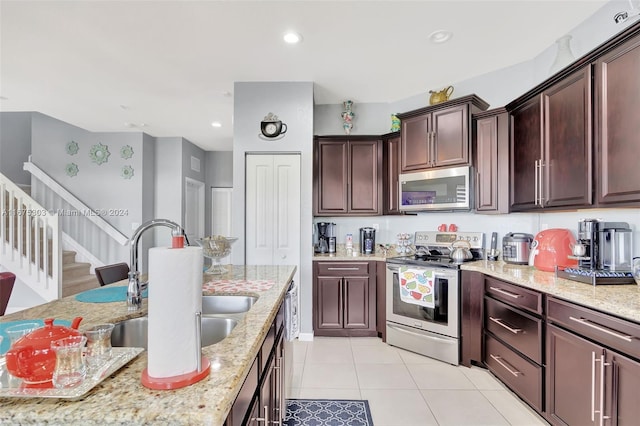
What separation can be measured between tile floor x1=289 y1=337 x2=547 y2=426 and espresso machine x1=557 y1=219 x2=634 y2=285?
102cm

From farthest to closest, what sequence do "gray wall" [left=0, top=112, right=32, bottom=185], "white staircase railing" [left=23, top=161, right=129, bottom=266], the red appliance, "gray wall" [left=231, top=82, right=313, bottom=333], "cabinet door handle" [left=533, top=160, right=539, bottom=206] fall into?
"gray wall" [left=0, top=112, right=32, bottom=185] → "white staircase railing" [left=23, top=161, right=129, bottom=266] → "gray wall" [left=231, top=82, right=313, bottom=333] → "cabinet door handle" [left=533, top=160, right=539, bottom=206] → the red appliance

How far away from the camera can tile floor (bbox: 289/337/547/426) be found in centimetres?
203

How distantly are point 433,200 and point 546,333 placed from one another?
158cm

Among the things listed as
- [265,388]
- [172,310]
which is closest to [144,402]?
[172,310]

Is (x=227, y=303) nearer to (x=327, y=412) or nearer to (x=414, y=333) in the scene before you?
(x=327, y=412)

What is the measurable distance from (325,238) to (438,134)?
172 centimetres

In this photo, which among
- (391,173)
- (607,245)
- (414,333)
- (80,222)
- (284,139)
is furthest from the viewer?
(80,222)

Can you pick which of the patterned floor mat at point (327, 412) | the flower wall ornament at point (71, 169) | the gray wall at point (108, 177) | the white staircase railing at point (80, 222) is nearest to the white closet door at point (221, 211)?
the gray wall at point (108, 177)

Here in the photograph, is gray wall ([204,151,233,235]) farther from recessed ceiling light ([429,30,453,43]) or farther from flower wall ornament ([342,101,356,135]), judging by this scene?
recessed ceiling light ([429,30,453,43])

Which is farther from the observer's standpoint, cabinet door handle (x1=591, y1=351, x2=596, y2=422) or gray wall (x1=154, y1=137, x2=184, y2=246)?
gray wall (x1=154, y1=137, x2=184, y2=246)

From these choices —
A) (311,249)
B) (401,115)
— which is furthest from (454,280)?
(401,115)

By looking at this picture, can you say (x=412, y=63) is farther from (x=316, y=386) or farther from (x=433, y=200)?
(x=316, y=386)

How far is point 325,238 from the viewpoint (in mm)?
3779

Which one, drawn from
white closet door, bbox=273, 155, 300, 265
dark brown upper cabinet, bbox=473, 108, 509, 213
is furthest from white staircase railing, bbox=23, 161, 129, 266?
dark brown upper cabinet, bbox=473, 108, 509, 213
